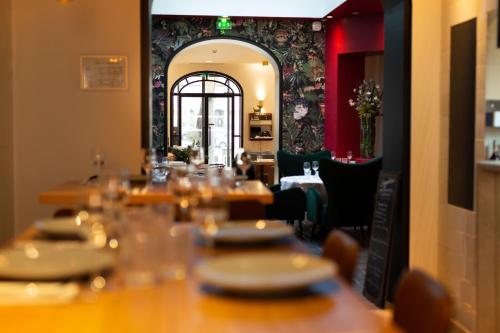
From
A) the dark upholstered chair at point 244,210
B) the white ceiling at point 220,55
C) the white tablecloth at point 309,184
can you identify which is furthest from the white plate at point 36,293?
the white ceiling at point 220,55

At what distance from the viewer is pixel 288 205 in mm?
8023

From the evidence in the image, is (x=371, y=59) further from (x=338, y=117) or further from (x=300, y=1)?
(x=300, y=1)

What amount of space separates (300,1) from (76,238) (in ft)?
25.5

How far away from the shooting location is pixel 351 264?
2217 mm

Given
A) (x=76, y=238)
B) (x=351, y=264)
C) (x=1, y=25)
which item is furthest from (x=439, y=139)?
(x=1, y=25)

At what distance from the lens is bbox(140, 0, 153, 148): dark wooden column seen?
16.7 ft

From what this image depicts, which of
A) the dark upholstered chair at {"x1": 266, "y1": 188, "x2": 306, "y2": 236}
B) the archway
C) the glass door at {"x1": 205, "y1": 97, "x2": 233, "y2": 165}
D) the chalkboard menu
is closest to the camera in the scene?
the chalkboard menu

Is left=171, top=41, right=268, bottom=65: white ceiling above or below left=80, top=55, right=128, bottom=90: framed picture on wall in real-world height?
above

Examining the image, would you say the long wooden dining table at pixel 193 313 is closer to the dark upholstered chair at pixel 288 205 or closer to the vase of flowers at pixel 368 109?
the dark upholstered chair at pixel 288 205

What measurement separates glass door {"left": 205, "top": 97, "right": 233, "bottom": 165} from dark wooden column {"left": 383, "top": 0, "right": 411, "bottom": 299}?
1205 centimetres

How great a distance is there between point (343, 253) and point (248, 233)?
35 centimetres

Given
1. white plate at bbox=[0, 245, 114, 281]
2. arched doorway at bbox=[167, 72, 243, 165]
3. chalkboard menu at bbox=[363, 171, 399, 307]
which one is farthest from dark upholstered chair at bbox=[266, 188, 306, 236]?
arched doorway at bbox=[167, 72, 243, 165]

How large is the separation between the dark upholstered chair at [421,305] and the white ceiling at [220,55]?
1267cm

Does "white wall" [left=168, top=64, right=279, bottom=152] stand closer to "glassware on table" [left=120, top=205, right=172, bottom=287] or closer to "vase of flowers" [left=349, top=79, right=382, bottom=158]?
"vase of flowers" [left=349, top=79, right=382, bottom=158]
